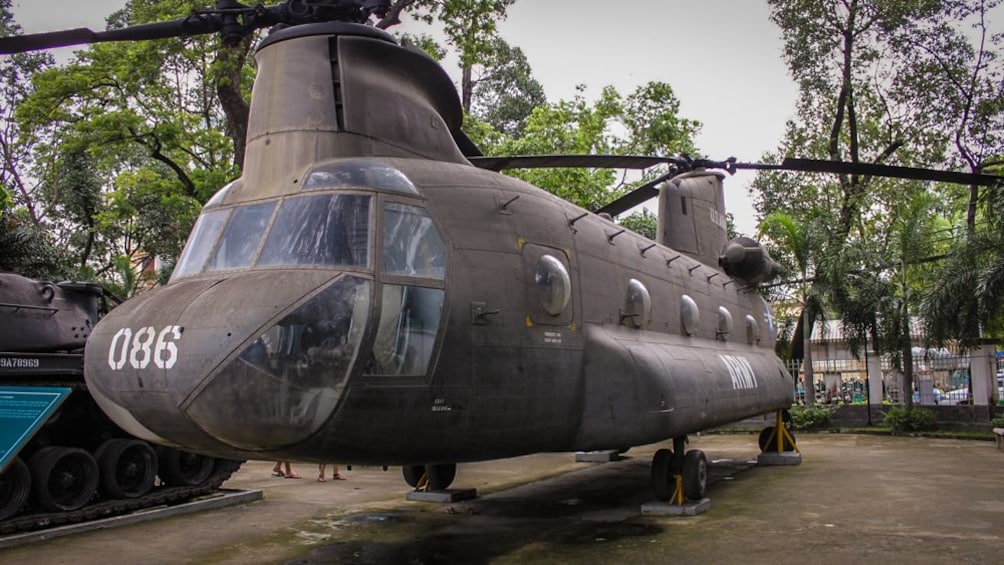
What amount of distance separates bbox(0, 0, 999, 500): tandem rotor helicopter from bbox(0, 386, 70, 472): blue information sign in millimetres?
4638

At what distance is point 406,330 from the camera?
532cm

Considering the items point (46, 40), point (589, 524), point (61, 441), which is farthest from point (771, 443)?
point (46, 40)

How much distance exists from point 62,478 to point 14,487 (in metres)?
0.58

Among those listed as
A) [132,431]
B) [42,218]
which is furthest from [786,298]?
[42,218]

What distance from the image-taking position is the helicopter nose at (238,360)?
4.64 meters

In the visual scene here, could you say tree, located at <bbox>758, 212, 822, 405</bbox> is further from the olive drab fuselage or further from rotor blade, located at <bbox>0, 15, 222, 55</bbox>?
rotor blade, located at <bbox>0, 15, 222, 55</bbox>

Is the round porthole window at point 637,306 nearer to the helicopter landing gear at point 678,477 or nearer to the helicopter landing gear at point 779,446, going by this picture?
the helicopter landing gear at point 678,477

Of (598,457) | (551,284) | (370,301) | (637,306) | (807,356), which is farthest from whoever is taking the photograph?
(807,356)

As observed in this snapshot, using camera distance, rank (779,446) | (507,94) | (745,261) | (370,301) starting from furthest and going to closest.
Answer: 1. (507,94)
2. (779,446)
3. (745,261)
4. (370,301)

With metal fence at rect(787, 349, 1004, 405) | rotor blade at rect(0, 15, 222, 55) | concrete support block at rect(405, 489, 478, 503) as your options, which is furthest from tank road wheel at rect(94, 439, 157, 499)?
metal fence at rect(787, 349, 1004, 405)

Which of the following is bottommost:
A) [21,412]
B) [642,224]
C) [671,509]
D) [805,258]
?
[671,509]

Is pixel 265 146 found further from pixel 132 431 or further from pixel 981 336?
pixel 981 336

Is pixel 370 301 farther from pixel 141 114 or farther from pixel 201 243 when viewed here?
pixel 141 114

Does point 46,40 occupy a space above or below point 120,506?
above
